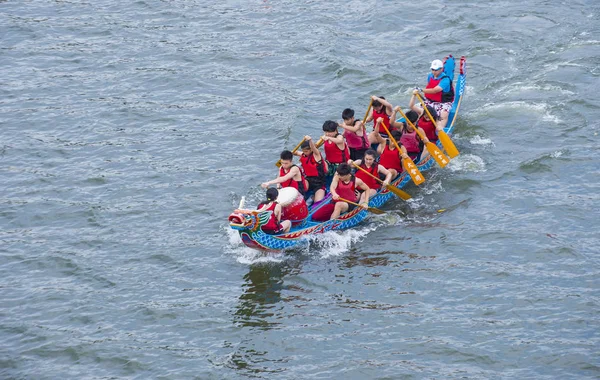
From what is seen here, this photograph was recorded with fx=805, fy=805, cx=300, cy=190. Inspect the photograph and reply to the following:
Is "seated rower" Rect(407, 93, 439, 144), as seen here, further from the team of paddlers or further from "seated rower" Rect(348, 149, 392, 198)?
"seated rower" Rect(348, 149, 392, 198)

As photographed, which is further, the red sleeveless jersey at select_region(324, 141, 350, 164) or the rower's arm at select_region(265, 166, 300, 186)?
the red sleeveless jersey at select_region(324, 141, 350, 164)

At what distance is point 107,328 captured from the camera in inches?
634

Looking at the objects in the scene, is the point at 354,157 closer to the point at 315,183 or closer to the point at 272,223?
the point at 315,183

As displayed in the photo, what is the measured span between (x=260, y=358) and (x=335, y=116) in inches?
399

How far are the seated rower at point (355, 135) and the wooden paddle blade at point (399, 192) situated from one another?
1.37 meters

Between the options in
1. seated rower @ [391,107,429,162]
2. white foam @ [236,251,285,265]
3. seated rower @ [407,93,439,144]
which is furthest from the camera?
seated rower @ [407,93,439,144]

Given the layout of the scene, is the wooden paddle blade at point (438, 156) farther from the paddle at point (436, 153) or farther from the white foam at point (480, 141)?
the white foam at point (480, 141)

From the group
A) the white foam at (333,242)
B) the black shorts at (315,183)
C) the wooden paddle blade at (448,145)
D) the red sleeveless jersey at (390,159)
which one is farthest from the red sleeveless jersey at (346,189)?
the wooden paddle blade at (448,145)

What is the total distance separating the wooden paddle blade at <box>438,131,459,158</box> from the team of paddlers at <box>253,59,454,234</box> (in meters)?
0.40

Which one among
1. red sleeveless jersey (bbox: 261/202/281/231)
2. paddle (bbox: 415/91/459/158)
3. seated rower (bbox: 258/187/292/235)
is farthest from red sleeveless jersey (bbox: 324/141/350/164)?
paddle (bbox: 415/91/459/158)

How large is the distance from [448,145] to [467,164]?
34.2 inches

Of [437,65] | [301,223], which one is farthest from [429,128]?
[301,223]

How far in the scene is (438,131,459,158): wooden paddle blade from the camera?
20328 mm

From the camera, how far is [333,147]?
1900 centimetres
